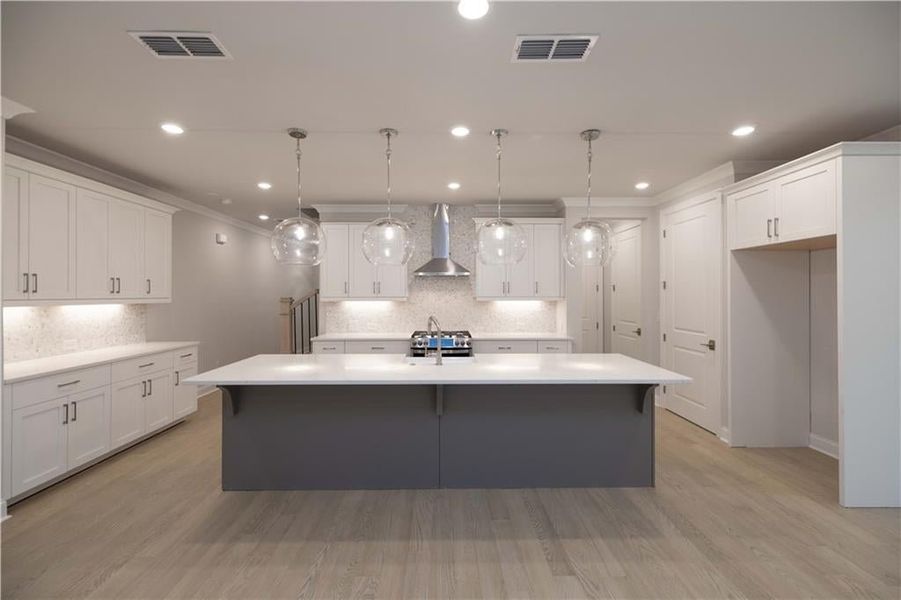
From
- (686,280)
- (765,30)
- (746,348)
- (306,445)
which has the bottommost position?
(306,445)

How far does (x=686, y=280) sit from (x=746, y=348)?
1074mm

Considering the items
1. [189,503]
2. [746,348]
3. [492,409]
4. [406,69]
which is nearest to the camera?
[406,69]

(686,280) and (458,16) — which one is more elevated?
(458,16)

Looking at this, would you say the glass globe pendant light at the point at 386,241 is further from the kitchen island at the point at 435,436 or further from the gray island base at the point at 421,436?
the gray island base at the point at 421,436

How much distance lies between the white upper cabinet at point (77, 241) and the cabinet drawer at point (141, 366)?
1.97ft

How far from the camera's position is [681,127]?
134 inches

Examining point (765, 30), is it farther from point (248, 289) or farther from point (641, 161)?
point (248, 289)

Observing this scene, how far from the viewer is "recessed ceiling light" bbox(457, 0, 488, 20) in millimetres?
1927

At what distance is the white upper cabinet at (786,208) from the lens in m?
3.15

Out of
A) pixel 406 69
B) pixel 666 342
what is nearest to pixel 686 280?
pixel 666 342

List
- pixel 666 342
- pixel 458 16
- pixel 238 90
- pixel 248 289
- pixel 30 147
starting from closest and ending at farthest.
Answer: pixel 458 16
pixel 238 90
pixel 30 147
pixel 666 342
pixel 248 289

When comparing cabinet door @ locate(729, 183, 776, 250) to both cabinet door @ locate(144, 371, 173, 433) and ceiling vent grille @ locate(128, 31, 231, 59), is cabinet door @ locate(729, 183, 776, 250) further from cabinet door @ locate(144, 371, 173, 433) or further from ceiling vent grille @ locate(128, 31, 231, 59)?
cabinet door @ locate(144, 371, 173, 433)

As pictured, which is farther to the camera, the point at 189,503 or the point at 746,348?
the point at 746,348

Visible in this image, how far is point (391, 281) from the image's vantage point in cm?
599
